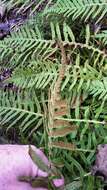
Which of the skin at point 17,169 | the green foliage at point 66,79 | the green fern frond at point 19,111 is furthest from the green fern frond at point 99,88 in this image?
the skin at point 17,169

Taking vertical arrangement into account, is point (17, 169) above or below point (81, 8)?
below

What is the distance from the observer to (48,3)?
8.18 ft

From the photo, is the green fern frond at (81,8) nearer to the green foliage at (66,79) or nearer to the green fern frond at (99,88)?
the green foliage at (66,79)

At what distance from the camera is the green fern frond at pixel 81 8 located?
91.7 inches

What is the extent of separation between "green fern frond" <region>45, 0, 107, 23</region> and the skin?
83 centimetres

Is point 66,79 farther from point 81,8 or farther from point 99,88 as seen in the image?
point 81,8

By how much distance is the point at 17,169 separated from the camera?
6.20ft

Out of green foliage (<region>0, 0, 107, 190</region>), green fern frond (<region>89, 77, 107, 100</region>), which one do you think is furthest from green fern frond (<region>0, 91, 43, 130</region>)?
green fern frond (<region>89, 77, 107, 100</region>)

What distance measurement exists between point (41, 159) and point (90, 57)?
798 millimetres

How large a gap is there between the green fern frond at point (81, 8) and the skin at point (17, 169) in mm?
832

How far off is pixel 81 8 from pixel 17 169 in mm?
968

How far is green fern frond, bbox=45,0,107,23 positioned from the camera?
91.7 inches

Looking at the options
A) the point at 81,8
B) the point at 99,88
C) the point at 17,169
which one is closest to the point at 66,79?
the point at 99,88

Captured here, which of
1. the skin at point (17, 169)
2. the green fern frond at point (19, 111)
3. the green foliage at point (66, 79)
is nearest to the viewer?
the skin at point (17, 169)
